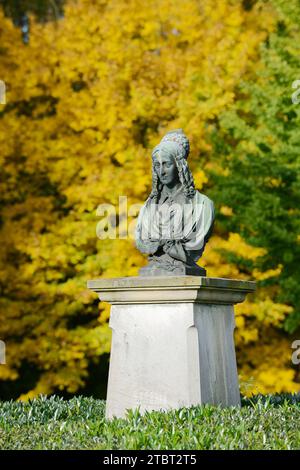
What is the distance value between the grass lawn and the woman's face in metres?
2.14

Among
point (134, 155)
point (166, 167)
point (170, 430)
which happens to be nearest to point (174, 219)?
point (166, 167)

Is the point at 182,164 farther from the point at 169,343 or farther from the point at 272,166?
the point at 272,166

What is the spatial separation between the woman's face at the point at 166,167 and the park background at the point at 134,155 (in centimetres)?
465

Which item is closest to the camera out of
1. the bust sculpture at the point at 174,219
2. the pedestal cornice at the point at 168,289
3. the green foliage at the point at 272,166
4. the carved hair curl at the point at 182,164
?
the pedestal cornice at the point at 168,289

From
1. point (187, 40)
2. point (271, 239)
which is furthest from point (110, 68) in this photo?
point (271, 239)

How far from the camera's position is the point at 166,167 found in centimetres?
708

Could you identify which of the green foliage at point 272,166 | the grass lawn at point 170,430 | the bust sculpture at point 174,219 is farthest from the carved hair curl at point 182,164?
the green foliage at point 272,166

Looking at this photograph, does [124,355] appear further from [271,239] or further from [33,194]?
[33,194]

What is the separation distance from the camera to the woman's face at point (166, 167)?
7059mm

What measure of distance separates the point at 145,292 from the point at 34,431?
161cm

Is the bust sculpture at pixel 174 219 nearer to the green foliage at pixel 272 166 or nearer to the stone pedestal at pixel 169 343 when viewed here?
the stone pedestal at pixel 169 343

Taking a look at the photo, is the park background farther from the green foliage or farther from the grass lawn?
the grass lawn

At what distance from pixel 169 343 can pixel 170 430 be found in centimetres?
128
